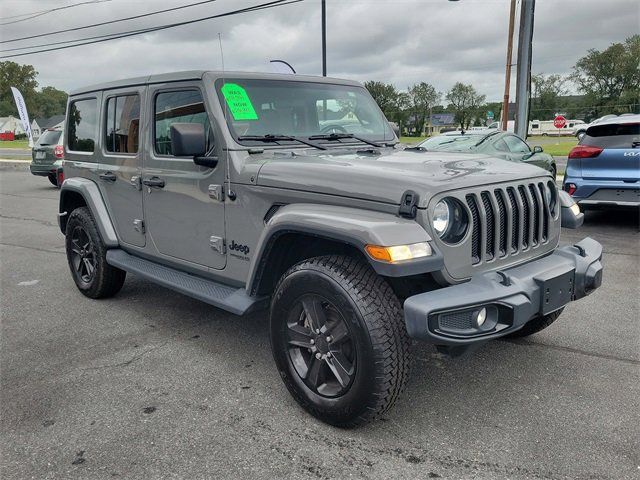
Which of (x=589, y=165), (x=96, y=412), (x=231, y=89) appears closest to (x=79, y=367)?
(x=96, y=412)

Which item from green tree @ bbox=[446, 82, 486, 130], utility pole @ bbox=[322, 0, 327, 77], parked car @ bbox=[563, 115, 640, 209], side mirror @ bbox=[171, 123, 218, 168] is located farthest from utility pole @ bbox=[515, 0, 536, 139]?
green tree @ bbox=[446, 82, 486, 130]

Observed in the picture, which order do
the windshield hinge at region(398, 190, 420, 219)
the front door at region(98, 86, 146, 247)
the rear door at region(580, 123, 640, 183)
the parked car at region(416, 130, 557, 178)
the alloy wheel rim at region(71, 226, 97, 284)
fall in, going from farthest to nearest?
the parked car at region(416, 130, 557, 178) → the rear door at region(580, 123, 640, 183) → the alloy wheel rim at region(71, 226, 97, 284) → the front door at region(98, 86, 146, 247) → the windshield hinge at region(398, 190, 420, 219)

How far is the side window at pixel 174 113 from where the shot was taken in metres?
3.63

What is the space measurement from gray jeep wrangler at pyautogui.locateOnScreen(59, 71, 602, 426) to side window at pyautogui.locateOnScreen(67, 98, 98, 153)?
0.29 meters

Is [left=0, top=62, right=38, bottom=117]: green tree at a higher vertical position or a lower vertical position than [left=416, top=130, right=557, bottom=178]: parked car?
higher

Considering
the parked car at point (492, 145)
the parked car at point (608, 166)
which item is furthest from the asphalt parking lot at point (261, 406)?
the parked car at point (492, 145)

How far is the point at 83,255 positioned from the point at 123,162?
122 centimetres

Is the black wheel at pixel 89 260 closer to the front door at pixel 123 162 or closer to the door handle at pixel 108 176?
the front door at pixel 123 162

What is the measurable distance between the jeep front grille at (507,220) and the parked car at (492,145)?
6490 millimetres

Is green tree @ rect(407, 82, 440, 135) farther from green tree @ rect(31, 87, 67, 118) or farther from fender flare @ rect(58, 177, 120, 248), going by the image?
fender flare @ rect(58, 177, 120, 248)

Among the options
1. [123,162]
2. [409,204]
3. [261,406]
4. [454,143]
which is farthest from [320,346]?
[454,143]

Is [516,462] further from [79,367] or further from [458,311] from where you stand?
[79,367]

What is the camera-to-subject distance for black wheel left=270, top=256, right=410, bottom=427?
8.50ft

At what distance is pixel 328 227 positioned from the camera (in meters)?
2.69
